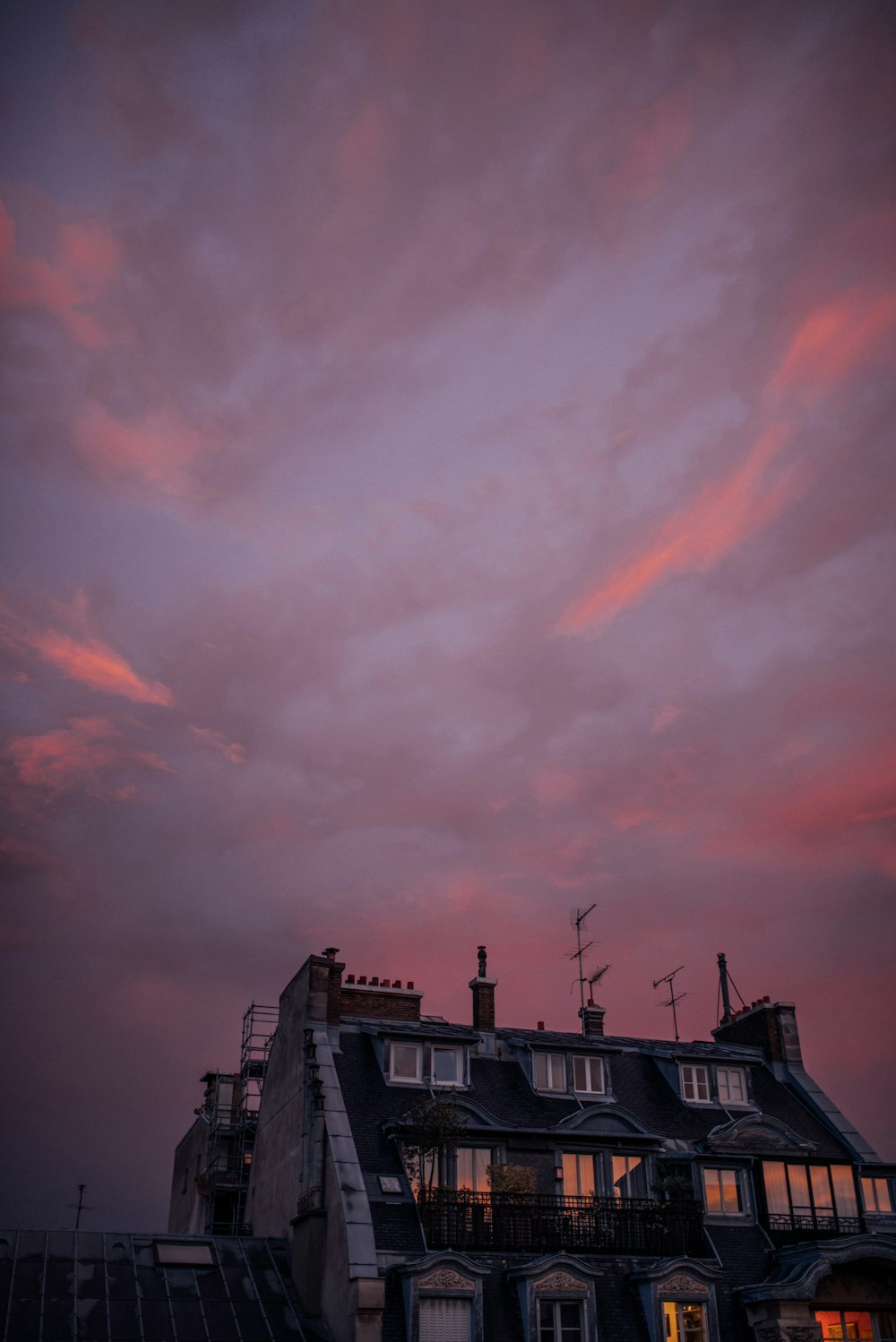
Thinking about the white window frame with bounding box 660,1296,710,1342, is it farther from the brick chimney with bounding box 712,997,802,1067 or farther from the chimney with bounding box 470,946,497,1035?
the brick chimney with bounding box 712,997,802,1067

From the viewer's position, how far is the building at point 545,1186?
32500 mm

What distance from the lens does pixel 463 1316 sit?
104 feet

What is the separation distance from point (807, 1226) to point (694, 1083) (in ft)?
20.8

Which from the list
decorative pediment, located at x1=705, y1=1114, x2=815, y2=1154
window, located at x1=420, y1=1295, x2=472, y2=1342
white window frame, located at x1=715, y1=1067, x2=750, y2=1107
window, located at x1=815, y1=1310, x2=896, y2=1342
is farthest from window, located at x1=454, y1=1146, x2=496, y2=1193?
window, located at x1=815, y1=1310, x2=896, y2=1342

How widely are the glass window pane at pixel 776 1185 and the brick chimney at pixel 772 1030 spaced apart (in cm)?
710

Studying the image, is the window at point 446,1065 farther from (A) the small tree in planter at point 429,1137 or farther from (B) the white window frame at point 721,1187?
(B) the white window frame at point 721,1187

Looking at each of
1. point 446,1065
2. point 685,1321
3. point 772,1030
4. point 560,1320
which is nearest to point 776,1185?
point 685,1321

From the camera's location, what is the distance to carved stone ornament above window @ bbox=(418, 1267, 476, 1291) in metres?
31.4

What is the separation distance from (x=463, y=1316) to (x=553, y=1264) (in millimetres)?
3049

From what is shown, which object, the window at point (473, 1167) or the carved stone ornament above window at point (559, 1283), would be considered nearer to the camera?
the carved stone ornament above window at point (559, 1283)

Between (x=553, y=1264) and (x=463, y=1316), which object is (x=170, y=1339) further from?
(x=553, y=1264)

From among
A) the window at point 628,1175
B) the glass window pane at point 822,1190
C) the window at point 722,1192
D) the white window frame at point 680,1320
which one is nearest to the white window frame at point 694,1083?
the window at point 722,1192

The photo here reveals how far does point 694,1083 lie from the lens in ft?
142

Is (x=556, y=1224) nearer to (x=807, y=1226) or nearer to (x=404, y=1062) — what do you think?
(x=404, y=1062)
